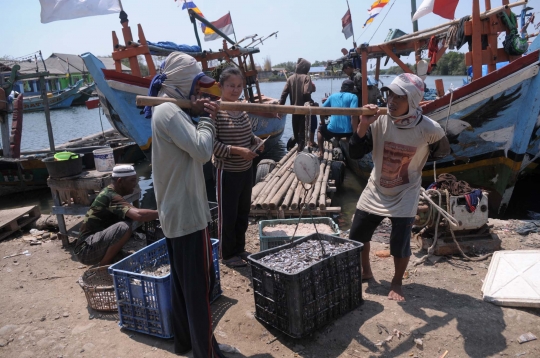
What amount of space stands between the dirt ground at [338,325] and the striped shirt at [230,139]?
1.10 m

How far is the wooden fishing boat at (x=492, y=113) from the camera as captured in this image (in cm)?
600

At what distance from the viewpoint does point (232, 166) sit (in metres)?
3.97

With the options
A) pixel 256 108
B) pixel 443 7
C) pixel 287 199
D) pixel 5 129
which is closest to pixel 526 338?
pixel 256 108

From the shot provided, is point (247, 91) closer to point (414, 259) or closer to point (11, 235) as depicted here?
point (11, 235)

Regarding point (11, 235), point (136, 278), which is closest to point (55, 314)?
point (136, 278)

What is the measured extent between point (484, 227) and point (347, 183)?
5.52 m

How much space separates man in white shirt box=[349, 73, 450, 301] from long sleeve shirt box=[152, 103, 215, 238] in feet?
4.75

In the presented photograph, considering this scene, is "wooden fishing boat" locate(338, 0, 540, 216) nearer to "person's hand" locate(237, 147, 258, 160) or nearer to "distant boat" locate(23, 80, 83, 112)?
"person's hand" locate(237, 147, 258, 160)

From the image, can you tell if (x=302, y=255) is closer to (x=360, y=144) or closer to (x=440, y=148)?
(x=360, y=144)

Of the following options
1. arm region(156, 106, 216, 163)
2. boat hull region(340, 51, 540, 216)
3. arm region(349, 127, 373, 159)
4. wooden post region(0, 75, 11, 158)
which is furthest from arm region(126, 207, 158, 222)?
wooden post region(0, 75, 11, 158)

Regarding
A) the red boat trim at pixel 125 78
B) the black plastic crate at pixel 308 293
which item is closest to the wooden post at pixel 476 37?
the black plastic crate at pixel 308 293

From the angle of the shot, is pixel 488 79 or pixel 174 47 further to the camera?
pixel 174 47

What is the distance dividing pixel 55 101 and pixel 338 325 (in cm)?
4301

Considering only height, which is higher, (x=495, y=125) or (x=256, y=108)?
(x=256, y=108)
